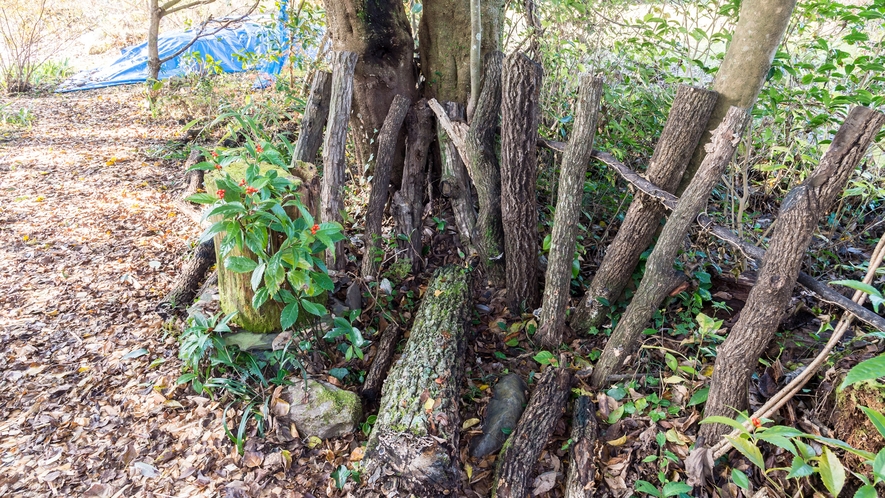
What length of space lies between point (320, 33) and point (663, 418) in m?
5.20

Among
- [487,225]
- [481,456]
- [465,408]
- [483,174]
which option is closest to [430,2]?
[483,174]

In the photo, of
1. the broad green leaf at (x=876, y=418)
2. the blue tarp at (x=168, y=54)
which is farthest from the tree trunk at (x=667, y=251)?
the blue tarp at (x=168, y=54)

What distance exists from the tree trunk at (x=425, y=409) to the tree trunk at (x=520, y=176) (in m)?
0.40

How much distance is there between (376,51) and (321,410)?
2.63m

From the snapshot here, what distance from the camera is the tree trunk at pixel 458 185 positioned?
3.45 m

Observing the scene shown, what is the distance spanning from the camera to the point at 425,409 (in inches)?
91.9

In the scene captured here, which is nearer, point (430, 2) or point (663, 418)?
point (663, 418)

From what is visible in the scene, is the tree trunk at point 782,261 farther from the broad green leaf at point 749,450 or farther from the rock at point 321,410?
the rock at point 321,410

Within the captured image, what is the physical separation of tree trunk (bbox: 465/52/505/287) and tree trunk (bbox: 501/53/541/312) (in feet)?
0.45

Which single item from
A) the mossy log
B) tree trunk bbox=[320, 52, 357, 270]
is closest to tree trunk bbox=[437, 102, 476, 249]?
tree trunk bbox=[320, 52, 357, 270]

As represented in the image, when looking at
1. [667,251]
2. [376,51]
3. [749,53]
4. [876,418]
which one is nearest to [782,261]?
[667,251]

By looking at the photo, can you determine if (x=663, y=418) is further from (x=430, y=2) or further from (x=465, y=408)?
(x=430, y=2)

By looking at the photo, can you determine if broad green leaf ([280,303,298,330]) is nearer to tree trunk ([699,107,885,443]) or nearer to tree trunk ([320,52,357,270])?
tree trunk ([320,52,357,270])

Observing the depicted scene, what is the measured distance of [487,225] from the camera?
3258mm
